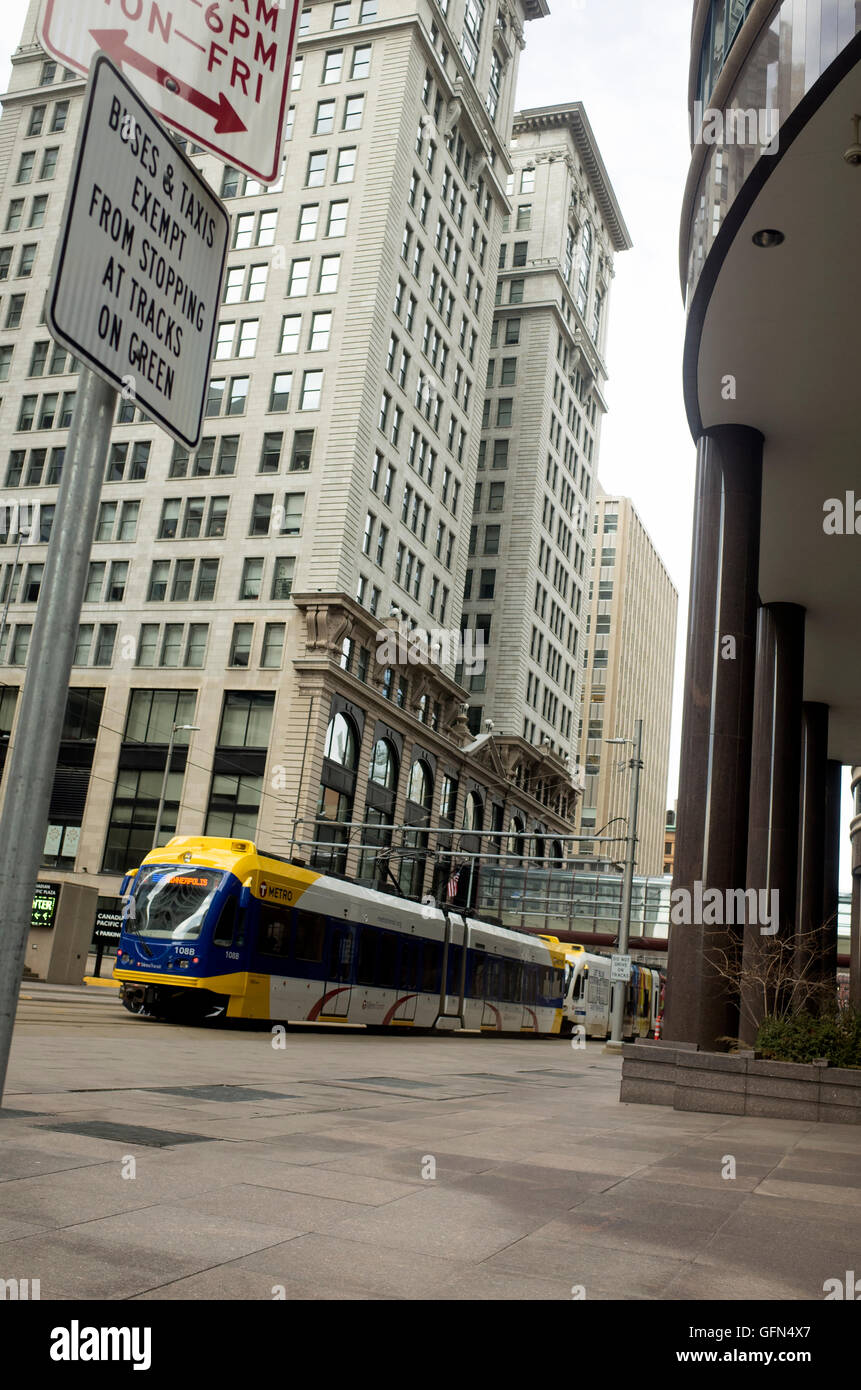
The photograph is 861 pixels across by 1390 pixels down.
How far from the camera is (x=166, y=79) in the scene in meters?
3.44

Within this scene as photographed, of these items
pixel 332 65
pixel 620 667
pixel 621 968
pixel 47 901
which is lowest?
pixel 621 968

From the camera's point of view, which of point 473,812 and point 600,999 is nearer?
point 600,999

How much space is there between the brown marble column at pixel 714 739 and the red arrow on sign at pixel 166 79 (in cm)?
1475

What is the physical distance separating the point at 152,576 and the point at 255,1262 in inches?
2217

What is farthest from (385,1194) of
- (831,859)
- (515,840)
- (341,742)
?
(515,840)

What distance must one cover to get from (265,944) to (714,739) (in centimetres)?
1082

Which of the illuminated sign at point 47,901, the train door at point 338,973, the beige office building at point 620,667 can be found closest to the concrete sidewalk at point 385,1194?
the train door at point 338,973

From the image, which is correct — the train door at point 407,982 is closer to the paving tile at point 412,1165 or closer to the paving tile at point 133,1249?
the paving tile at point 412,1165

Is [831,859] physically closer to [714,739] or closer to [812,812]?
[812,812]

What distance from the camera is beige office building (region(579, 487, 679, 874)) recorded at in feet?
442

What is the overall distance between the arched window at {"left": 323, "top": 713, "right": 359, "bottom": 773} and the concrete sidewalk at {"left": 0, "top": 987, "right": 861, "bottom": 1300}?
39313 millimetres
